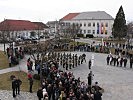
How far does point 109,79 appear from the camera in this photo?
28.5m

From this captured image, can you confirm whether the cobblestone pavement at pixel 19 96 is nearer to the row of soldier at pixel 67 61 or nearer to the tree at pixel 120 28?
the row of soldier at pixel 67 61

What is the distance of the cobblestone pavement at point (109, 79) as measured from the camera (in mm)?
21922

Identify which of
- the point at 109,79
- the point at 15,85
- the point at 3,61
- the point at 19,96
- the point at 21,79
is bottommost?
the point at 19,96

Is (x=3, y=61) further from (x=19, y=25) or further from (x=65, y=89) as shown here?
(x=19, y=25)

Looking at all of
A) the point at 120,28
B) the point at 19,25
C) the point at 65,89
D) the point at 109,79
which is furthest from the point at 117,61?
the point at 19,25

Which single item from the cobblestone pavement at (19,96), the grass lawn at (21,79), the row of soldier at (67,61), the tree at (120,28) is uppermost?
the tree at (120,28)

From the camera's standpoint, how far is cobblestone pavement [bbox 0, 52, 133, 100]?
2192 cm

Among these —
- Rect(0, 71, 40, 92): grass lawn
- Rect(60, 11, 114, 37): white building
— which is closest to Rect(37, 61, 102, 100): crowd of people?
Rect(0, 71, 40, 92): grass lawn

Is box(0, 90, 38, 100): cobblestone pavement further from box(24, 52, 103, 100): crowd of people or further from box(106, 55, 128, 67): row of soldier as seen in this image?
box(106, 55, 128, 67): row of soldier

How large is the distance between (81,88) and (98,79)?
8.52m

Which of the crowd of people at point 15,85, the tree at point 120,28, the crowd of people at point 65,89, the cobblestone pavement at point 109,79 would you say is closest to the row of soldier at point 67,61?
the cobblestone pavement at point 109,79

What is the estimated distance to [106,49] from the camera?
4834 cm

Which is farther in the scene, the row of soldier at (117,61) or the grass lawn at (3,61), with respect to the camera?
the row of soldier at (117,61)

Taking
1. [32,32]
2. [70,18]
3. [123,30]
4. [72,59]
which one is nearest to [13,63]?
[72,59]
